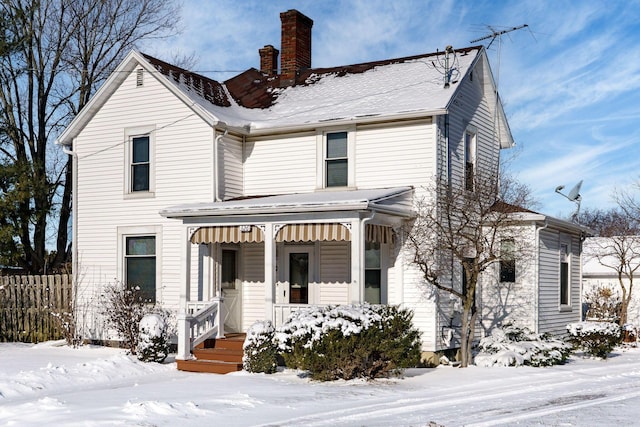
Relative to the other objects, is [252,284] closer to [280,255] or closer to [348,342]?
[280,255]

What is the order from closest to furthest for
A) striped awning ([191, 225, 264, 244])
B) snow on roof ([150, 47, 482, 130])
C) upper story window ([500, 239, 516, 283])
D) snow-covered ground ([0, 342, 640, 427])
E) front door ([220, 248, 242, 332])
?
snow-covered ground ([0, 342, 640, 427])
striped awning ([191, 225, 264, 244])
snow on roof ([150, 47, 482, 130])
front door ([220, 248, 242, 332])
upper story window ([500, 239, 516, 283])

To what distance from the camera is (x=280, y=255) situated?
1872 centimetres

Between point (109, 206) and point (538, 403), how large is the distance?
12506mm

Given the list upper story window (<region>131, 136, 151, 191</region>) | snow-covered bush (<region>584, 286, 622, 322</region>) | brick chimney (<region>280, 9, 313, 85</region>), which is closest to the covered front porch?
upper story window (<region>131, 136, 151, 191</region>)

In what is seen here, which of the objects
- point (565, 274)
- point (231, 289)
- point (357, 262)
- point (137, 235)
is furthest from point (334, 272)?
point (565, 274)

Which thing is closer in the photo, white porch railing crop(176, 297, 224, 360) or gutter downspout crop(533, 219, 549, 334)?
white porch railing crop(176, 297, 224, 360)

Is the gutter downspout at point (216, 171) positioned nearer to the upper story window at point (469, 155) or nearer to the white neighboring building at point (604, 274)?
the upper story window at point (469, 155)

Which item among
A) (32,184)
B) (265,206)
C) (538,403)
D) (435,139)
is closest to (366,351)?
(538,403)

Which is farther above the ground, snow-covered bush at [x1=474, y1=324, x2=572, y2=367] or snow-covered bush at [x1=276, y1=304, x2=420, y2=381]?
snow-covered bush at [x1=276, y1=304, x2=420, y2=381]

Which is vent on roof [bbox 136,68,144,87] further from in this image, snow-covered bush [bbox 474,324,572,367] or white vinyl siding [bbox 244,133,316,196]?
snow-covered bush [bbox 474,324,572,367]

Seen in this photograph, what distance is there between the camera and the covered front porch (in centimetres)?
1571

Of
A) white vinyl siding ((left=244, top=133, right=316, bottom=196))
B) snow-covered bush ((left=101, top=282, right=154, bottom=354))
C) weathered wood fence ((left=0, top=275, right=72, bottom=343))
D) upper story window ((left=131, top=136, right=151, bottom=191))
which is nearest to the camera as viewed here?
snow-covered bush ((left=101, top=282, right=154, bottom=354))

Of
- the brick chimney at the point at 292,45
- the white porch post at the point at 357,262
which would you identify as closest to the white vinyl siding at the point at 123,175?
the brick chimney at the point at 292,45

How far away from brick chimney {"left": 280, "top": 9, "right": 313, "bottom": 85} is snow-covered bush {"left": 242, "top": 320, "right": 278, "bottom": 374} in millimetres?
9317
